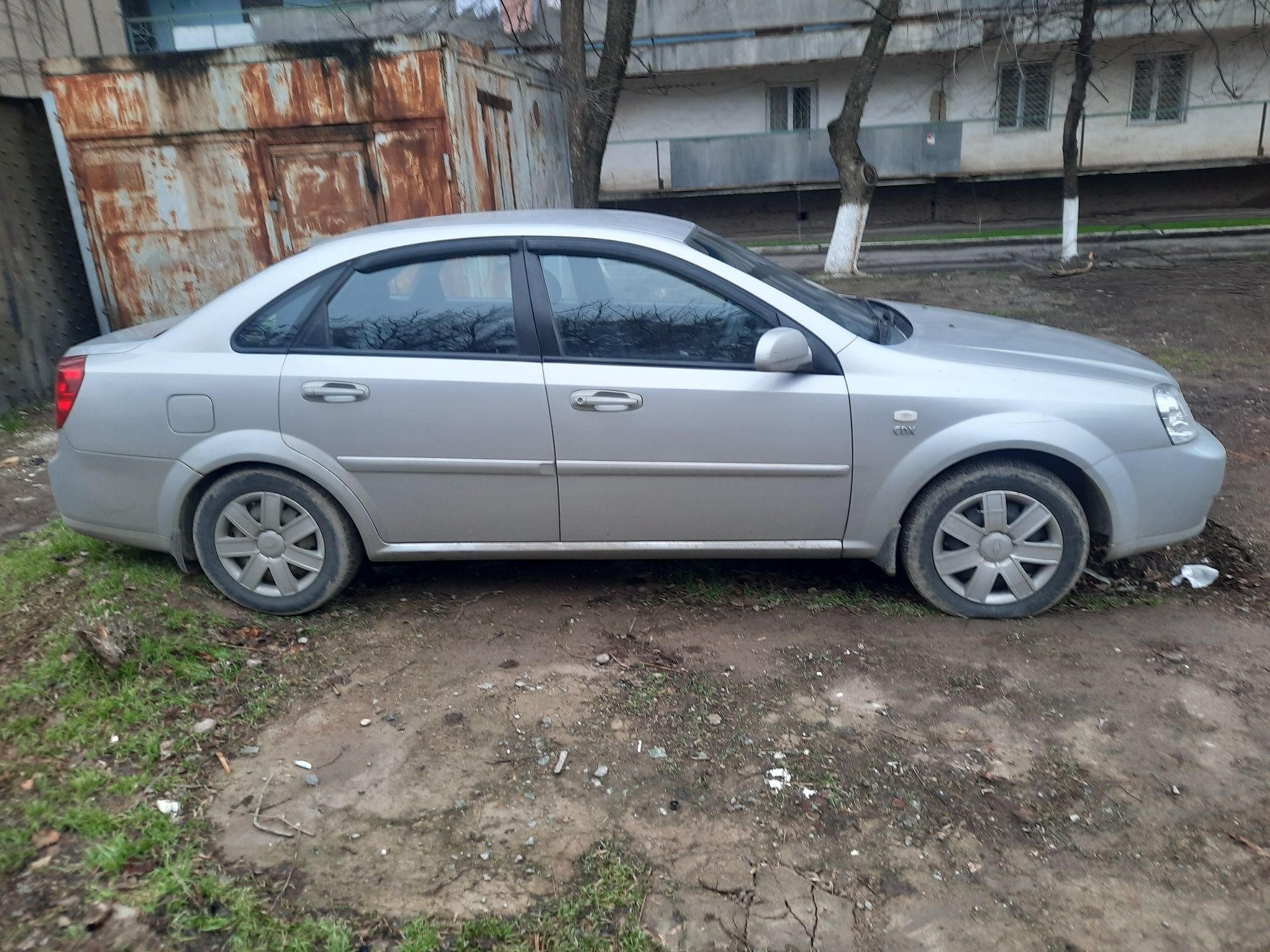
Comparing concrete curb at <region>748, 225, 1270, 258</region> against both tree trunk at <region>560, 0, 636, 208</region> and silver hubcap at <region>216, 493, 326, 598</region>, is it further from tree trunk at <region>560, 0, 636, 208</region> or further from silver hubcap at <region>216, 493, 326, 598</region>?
silver hubcap at <region>216, 493, 326, 598</region>

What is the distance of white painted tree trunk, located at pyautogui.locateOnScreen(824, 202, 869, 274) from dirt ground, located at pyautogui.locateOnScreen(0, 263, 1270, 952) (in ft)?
32.5

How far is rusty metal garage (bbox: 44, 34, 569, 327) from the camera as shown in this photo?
770 cm

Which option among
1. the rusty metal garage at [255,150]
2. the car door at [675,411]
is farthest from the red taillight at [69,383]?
the rusty metal garage at [255,150]

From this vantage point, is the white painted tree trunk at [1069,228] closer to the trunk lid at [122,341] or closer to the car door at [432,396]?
the car door at [432,396]

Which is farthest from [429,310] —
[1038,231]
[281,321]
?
[1038,231]

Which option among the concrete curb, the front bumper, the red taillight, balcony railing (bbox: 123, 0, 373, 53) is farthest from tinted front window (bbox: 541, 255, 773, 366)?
balcony railing (bbox: 123, 0, 373, 53)

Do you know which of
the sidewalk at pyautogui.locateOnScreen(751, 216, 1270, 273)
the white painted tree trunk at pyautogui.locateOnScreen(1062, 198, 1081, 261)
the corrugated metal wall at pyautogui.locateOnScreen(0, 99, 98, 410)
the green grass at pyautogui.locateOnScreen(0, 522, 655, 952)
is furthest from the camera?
the sidewalk at pyautogui.locateOnScreen(751, 216, 1270, 273)

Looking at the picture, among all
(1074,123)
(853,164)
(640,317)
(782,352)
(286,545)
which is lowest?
(286,545)

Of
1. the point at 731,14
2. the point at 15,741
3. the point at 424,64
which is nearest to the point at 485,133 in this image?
the point at 424,64

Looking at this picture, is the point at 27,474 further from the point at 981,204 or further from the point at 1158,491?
the point at 981,204

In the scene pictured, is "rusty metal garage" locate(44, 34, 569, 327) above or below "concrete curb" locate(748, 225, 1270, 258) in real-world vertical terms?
above

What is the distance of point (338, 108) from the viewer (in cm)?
780

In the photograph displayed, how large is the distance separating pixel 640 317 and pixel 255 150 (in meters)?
5.51

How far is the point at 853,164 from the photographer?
45.1 feet
